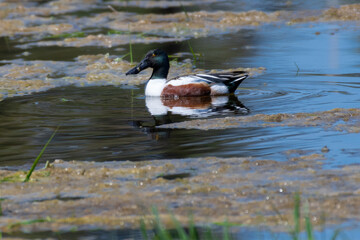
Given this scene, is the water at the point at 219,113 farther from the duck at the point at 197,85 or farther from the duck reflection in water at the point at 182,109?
the duck at the point at 197,85

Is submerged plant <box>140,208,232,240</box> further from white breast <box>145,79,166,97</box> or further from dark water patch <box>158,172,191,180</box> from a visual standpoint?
white breast <box>145,79,166,97</box>

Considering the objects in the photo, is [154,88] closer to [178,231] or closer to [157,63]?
[157,63]

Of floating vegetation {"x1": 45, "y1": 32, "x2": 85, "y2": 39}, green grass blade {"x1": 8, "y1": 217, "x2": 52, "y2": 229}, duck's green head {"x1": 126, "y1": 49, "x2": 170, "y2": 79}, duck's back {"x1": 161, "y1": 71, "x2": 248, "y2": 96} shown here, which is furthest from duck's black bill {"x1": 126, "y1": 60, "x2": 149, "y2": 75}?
green grass blade {"x1": 8, "y1": 217, "x2": 52, "y2": 229}

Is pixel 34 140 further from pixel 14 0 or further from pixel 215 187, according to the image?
pixel 14 0

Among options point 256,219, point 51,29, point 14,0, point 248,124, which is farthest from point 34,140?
point 14,0

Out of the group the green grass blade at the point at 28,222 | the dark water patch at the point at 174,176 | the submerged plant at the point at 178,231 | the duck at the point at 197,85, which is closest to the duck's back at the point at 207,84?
the duck at the point at 197,85

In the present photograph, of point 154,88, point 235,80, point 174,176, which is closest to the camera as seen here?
point 174,176

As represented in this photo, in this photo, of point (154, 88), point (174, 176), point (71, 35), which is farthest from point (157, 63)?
point (174, 176)

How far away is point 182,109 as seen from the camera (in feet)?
29.7

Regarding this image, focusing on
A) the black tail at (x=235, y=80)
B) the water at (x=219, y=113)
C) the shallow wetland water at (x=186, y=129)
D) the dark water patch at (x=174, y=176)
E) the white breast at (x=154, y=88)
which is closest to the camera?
the shallow wetland water at (x=186, y=129)

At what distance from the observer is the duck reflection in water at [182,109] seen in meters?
7.97

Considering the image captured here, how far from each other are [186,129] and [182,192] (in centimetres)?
243

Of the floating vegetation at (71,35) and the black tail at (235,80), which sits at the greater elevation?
the black tail at (235,80)

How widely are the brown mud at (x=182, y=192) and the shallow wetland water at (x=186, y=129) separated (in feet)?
0.05
